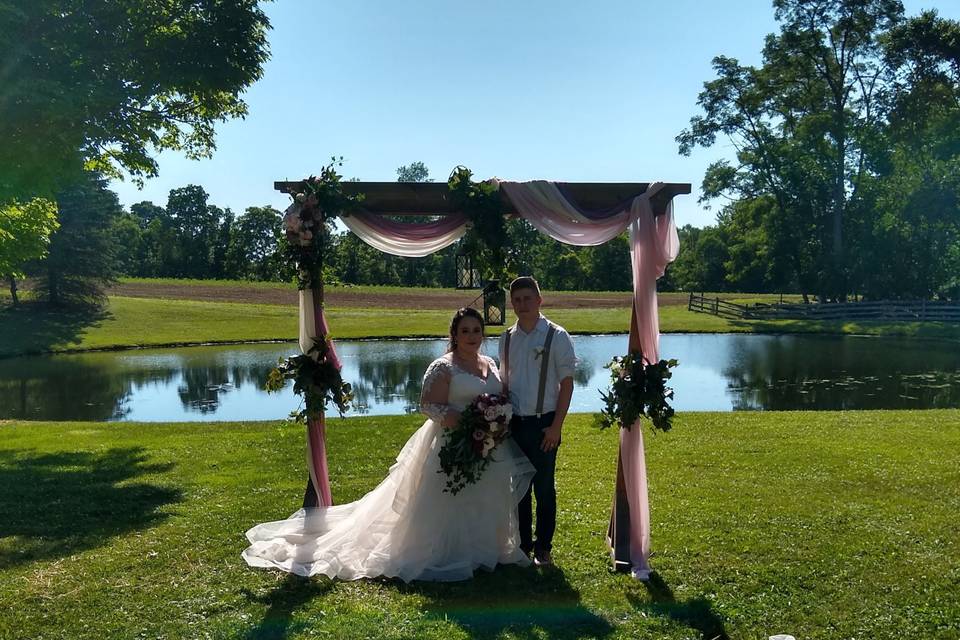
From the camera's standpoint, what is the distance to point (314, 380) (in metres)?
6.46

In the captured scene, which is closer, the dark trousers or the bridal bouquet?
the bridal bouquet

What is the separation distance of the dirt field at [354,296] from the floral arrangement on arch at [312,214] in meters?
40.7

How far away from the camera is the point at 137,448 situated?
35.3ft

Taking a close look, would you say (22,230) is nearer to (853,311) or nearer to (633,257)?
(633,257)

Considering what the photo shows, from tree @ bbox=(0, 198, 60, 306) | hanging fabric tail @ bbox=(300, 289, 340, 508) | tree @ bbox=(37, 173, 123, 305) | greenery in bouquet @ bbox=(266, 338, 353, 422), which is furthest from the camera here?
tree @ bbox=(37, 173, 123, 305)

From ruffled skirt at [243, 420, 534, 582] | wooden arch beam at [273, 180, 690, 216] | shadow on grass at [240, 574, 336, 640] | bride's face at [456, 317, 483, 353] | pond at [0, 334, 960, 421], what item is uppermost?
wooden arch beam at [273, 180, 690, 216]

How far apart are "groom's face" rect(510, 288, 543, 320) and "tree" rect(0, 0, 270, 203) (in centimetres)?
864

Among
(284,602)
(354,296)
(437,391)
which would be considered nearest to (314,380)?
(437,391)

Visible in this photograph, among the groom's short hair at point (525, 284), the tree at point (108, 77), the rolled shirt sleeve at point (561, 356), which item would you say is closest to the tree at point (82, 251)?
the tree at point (108, 77)

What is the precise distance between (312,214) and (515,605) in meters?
3.80

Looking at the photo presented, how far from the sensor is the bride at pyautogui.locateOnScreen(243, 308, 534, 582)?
5.75m

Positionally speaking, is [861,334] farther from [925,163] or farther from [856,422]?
[856,422]

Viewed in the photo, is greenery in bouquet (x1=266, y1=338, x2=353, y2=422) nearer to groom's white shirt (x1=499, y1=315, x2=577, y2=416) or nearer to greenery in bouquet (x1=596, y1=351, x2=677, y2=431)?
groom's white shirt (x1=499, y1=315, x2=577, y2=416)

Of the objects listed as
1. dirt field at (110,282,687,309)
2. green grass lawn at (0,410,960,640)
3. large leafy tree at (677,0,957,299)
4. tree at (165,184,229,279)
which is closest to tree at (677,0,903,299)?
large leafy tree at (677,0,957,299)
